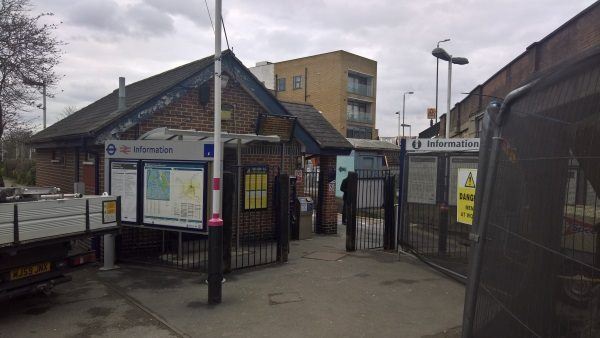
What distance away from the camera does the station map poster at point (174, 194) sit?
763cm

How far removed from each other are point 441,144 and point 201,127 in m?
5.12

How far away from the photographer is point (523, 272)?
2963 mm

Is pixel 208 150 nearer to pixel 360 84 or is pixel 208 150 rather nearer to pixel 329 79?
pixel 329 79

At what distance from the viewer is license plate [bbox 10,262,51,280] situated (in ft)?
18.8

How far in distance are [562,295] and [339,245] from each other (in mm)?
8728

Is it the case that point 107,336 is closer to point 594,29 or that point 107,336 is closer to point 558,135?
point 558,135

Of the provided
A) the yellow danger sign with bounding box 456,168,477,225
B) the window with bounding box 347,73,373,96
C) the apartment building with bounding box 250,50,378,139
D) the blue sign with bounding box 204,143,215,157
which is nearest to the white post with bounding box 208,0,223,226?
the blue sign with bounding box 204,143,215,157

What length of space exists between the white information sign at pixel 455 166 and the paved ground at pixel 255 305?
1.44 metres

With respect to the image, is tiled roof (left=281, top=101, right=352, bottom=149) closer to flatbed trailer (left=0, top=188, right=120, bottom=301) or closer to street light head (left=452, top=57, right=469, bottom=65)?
flatbed trailer (left=0, top=188, right=120, bottom=301)

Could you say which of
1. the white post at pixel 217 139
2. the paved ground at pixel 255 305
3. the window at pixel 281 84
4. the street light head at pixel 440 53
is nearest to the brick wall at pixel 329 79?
the window at pixel 281 84

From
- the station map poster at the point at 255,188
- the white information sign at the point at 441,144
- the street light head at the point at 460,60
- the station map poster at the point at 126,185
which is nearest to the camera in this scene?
the station map poster at the point at 126,185

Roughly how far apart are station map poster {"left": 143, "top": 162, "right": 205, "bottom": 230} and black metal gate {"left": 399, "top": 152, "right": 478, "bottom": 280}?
4.09 metres

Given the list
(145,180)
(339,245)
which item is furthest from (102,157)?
(339,245)

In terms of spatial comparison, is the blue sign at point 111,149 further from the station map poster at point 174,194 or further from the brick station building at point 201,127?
the station map poster at point 174,194
